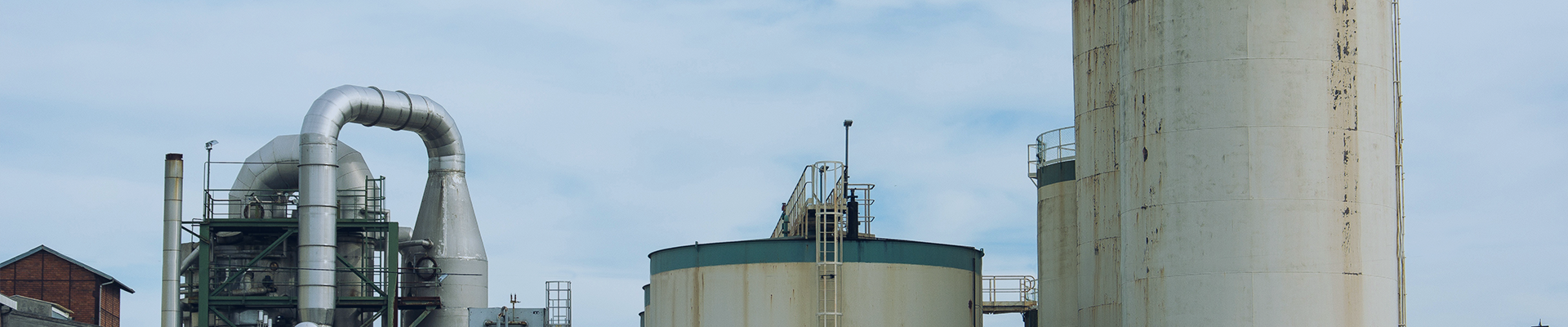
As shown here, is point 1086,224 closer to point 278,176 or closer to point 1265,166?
point 1265,166

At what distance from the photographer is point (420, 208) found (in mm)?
48438

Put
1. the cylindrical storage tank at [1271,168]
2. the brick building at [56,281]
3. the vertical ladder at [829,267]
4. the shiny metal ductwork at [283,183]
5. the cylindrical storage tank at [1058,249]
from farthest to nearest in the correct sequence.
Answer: the brick building at [56,281], the shiny metal ductwork at [283,183], the cylindrical storage tank at [1058,249], the vertical ladder at [829,267], the cylindrical storage tank at [1271,168]

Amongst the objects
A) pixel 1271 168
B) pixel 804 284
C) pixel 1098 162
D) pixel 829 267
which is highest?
pixel 1098 162

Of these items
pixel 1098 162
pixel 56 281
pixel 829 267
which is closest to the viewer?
pixel 829 267

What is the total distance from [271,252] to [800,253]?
52.7 feet

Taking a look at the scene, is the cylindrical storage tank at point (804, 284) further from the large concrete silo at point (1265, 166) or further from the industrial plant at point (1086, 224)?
the large concrete silo at point (1265, 166)

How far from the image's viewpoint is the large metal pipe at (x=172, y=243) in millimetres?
40219

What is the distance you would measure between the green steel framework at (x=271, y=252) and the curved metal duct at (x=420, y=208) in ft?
3.88

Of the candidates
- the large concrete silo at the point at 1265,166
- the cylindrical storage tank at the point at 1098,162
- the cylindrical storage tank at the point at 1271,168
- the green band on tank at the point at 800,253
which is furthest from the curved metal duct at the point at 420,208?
the cylindrical storage tank at the point at 1271,168

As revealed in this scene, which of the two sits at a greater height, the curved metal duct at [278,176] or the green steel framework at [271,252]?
the curved metal duct at [278,176]

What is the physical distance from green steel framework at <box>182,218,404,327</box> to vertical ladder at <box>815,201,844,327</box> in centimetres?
1399

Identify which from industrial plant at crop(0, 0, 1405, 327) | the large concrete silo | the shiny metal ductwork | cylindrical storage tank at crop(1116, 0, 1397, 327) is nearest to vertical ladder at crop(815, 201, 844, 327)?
industrial plant at crop(0, 0, 1405, 327)

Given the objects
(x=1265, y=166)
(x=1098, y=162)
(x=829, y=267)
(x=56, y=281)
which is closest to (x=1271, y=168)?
(x=1265, y=166)

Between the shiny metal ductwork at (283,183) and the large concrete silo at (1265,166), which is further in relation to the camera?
the shiny metal ductwork at (283,183)
